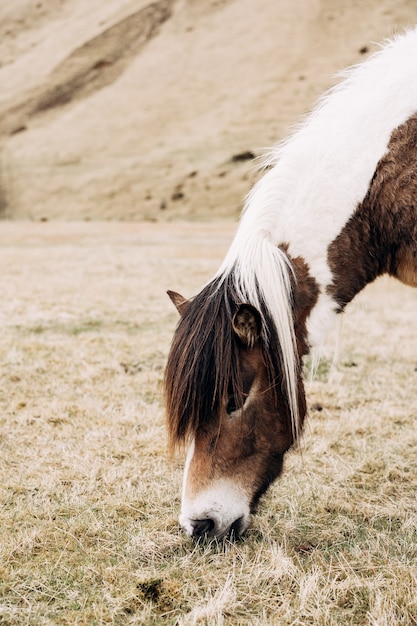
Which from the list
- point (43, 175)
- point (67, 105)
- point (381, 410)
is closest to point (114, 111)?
point (67, 105)

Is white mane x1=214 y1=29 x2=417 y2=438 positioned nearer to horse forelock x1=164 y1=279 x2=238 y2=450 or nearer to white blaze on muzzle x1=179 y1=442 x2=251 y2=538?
horse forelock x1=164 y1=279 x2=238 y2=450

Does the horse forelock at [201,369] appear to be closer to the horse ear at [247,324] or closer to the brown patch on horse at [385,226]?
the horse ear at [247,324]

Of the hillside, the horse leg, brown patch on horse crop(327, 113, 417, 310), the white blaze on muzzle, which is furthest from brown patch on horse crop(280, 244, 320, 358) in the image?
the hillside

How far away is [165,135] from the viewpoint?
5172 centimetres

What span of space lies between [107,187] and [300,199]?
45116 mm

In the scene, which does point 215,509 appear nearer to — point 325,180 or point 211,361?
point 211,361

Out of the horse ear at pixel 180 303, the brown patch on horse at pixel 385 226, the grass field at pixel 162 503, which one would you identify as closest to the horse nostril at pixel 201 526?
the grass field at pixel 162 503

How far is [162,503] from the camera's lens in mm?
3561

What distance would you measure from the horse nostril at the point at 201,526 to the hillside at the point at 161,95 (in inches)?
1503

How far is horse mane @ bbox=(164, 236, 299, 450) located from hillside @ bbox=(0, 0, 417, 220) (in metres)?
37.8

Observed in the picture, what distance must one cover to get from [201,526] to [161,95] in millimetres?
58338

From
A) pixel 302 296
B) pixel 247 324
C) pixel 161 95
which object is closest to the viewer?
pixel 247 324

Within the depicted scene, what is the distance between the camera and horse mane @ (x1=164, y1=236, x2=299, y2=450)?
2781 millimetres

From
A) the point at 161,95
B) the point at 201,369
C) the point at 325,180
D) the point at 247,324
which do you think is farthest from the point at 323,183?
the point at 161,95
